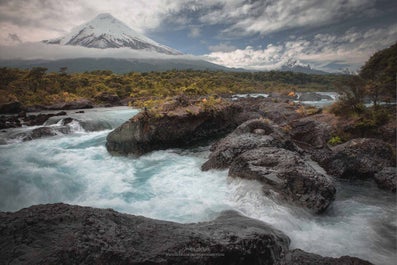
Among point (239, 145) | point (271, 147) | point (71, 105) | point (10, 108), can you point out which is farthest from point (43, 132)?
point (71, 105)

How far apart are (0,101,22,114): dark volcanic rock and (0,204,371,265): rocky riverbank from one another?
99.9ft

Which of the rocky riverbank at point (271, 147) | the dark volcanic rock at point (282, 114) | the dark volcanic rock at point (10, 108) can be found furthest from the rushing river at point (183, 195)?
the dark volcanic rock at point (10, 108)

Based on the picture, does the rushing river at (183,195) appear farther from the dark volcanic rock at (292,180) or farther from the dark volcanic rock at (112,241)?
the dark volcanic rock at (112,241)

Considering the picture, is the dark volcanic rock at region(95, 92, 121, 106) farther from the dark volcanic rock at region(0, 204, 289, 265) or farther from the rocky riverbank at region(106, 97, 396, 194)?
the dark volcanic rock at region(0, 204, 289, 265)

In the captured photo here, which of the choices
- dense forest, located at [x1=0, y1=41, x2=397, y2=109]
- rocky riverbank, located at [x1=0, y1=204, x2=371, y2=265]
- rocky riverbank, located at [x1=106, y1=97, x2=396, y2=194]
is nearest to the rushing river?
rocky riverbank, located at [x1=106, y1=97, x2=396, y2=194]

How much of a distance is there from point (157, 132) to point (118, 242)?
8591 millimetres

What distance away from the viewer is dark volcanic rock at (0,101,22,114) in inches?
1036

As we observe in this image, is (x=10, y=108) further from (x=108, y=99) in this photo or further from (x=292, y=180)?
(x=292, y=180)

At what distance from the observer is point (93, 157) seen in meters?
11.3

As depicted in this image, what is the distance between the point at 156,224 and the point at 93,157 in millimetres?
8935

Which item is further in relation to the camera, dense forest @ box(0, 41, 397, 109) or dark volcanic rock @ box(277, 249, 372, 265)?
dense forest @ box(0, 41, 397, 109)

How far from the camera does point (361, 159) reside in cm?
844

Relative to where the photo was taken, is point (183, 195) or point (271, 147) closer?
point (183, 195)

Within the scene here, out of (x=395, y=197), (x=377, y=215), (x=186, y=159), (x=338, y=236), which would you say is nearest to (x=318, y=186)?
(x=338, y=236)
